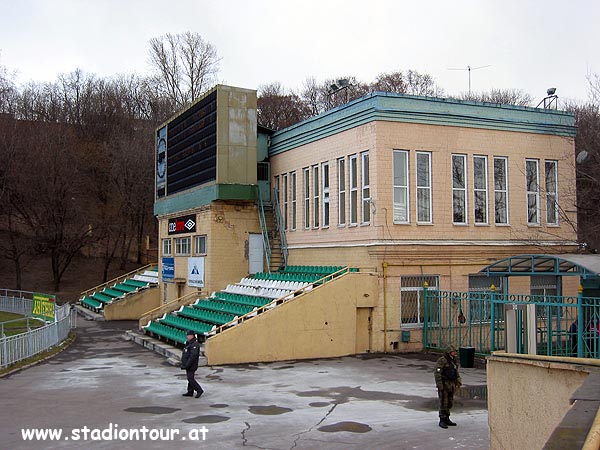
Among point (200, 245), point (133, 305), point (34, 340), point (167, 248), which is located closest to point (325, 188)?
point (200, 245)

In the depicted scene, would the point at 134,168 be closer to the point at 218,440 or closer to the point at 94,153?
the point at 94,153

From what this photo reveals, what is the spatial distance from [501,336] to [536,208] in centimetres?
580

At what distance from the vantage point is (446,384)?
11922 mm

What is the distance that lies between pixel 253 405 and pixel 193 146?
62.4 feet

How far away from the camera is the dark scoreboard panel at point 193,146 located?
28.3 meters

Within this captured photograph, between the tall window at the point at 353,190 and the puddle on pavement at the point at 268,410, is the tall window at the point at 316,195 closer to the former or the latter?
the tall window at the point at 353,190

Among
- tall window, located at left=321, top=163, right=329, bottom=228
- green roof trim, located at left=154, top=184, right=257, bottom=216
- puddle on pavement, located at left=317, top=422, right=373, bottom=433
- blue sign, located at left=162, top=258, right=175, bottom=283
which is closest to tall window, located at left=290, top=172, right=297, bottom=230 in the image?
green roof trim, located at left=154, top=184, right=257, bottom=216

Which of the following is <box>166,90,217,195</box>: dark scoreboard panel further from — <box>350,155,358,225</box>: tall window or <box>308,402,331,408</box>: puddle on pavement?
<box>308,402,331,408</box>: puddle on pavement

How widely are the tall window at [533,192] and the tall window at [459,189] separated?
3.02m

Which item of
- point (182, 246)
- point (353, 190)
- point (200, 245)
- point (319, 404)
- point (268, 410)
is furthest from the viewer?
point (182, 246)

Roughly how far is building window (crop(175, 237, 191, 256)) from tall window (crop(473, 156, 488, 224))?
14.3 m

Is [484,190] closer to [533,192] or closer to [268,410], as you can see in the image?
[533,192]

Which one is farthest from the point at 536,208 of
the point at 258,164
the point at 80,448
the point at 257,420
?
the point at 80,448

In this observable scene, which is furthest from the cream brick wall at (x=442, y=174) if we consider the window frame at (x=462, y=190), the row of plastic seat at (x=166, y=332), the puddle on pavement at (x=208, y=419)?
the puddle on pavement at (x=208, y=419)
